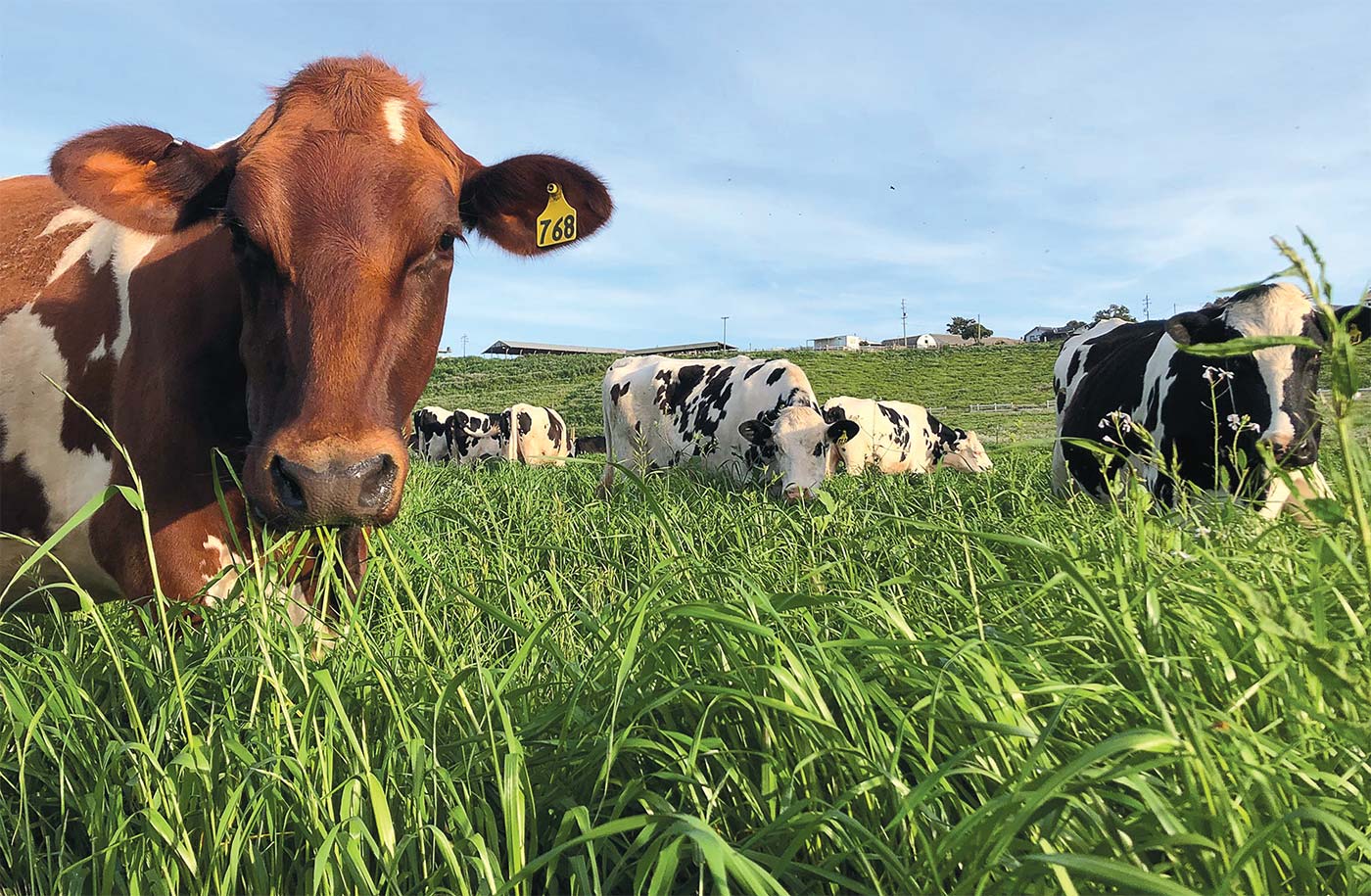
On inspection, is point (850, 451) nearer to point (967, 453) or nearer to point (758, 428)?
point (758, 428)

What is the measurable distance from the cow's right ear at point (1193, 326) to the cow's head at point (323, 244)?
15.7ft

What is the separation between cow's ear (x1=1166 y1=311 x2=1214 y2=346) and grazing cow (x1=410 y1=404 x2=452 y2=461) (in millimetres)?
21076

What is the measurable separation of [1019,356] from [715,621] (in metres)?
44.1

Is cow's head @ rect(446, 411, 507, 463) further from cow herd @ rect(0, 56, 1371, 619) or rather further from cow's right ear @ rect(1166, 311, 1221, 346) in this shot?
cow herd @ rect(0, 56, 1371, 619)

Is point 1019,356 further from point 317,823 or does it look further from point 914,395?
point 317,823

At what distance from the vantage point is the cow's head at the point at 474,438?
922 inches

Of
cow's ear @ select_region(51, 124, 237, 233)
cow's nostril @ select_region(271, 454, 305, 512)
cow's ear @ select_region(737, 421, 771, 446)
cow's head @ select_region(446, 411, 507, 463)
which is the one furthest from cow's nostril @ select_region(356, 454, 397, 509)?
cow's head @ select_region(446, 411, 507, 463)

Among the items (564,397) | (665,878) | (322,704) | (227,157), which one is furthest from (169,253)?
(564,397)

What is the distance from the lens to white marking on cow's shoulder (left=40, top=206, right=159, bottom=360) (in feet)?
10.2

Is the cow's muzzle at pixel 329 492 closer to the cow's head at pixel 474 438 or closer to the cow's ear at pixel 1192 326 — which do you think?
the cow's ear at pixel 1192 326

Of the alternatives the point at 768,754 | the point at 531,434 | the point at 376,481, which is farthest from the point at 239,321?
the point at 531,434

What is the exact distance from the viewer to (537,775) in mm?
1708

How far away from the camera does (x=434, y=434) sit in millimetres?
24516

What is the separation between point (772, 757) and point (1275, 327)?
5548 millimetres
